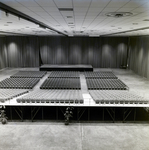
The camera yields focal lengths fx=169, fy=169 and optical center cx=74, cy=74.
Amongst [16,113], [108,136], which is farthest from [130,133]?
[16,113]

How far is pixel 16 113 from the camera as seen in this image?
38.5 ft

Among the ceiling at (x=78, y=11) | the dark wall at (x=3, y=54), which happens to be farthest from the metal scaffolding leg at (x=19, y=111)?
the dark wall at (x=3, y=54)

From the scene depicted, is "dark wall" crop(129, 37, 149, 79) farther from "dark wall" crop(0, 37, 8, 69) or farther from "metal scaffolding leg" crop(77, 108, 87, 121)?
"dark wall" crop(0, 37, 8, 69)

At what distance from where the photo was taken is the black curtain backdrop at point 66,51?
28.6 meters

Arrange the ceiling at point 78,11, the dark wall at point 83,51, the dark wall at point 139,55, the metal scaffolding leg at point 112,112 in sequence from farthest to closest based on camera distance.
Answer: the dark wall at point 83,51
the dark wall at point 139,55
the metal scaffolding leg at point 112,112
the ceiling at point 78,11

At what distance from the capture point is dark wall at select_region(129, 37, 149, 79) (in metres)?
21.0

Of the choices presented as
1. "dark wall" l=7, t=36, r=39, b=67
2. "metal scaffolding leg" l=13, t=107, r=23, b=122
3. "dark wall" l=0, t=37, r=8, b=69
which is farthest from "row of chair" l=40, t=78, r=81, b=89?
"dark wall" l=7, t=36, r=39, b=67

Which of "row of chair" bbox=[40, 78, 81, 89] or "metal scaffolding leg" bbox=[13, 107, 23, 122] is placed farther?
"row of chair" bbox=[40, 78, 81, 89]

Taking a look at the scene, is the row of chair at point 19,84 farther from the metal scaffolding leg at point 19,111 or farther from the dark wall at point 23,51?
the dark wall at point 23,51

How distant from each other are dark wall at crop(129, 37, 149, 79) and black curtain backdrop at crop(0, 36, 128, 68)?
89.3 inches

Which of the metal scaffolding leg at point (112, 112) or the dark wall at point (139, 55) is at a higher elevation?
the dark wall at point (139, 55)

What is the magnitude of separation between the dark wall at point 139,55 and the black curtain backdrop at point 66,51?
7.44 ft

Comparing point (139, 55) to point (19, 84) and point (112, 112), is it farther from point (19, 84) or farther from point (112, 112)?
point (19, 84)

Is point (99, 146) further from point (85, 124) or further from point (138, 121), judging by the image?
point (138, 121)
